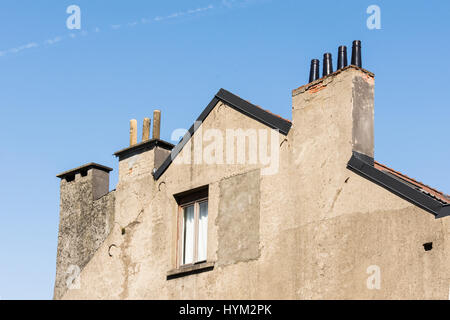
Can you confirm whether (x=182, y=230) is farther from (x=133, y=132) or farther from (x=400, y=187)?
(x=400, y=187)

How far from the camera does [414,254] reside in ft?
41.2

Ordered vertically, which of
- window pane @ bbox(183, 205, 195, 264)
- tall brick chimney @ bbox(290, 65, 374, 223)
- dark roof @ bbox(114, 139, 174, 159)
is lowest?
window pane @ bbox(183, 205, 195, 264)

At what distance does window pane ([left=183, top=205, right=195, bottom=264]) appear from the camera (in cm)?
1658

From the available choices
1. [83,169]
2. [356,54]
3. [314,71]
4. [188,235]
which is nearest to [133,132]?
[83,169]

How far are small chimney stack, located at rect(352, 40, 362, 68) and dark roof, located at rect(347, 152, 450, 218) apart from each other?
1672mm

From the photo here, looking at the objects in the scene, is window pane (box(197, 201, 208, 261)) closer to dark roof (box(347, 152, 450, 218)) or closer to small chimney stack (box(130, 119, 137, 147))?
small chimney stack (box(130, 119, 137, 147))

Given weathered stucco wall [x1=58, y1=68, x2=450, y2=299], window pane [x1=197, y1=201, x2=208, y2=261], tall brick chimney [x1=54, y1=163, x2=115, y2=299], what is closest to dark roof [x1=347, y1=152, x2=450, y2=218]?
weathered stucco wall [x1=58, y1=68, x2=450, y2=299]

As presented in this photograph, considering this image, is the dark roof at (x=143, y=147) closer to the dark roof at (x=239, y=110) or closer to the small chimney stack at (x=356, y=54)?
the dark roof at (x=239, y=110)

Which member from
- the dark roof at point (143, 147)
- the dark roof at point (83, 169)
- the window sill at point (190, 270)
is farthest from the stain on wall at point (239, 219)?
the dark roof at point (83, 169)

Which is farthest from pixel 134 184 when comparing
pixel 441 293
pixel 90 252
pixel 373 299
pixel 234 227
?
pixel 441 293

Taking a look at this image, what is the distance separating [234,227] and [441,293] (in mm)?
4609

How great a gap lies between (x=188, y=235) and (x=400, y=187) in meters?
5.20

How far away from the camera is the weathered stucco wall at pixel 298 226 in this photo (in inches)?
505

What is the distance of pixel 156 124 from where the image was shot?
18.2 metres
